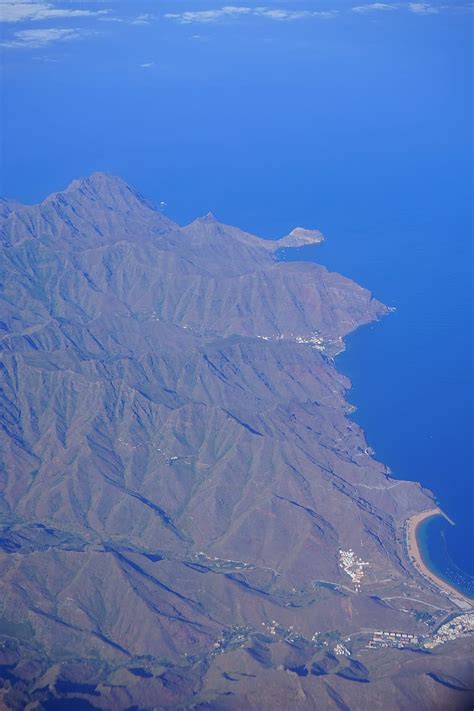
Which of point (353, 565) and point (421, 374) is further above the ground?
point (421, 374)

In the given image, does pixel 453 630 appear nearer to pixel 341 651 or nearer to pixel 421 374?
pixel 341 651

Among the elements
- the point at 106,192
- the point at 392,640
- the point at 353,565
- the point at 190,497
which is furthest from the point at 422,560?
the point at 106,192

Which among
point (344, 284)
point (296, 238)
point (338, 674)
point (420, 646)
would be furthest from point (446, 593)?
point (296, 238)

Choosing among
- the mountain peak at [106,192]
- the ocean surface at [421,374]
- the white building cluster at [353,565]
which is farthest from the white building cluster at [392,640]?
the mountain peak at [106,192]

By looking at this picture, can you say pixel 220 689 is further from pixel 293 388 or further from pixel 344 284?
pixel 344 284

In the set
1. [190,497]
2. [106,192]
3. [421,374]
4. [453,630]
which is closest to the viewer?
[453,630]

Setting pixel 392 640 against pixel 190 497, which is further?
pixel 190 497

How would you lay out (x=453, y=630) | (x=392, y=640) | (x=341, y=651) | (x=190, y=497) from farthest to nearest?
(x=190, y=497) → (x=453, y=630) → (x=392, y=640) → (x=341, y=651)

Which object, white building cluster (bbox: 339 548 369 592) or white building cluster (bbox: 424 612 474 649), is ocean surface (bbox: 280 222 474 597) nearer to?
white building cluster (bbox: 424 612 474 649)
